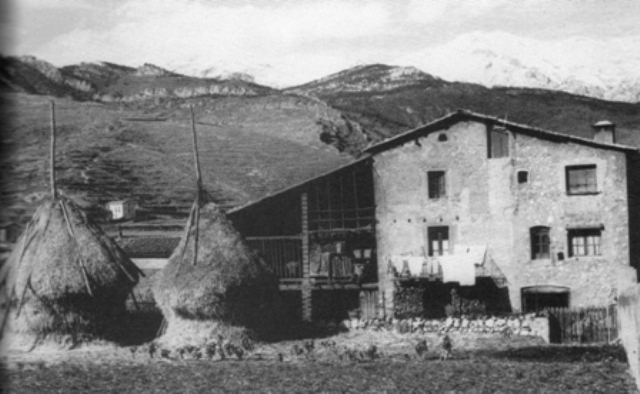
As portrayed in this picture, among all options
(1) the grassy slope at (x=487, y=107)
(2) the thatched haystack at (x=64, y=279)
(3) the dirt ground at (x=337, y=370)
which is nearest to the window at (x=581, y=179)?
(3) the dirt ground at (x=337, y=370)

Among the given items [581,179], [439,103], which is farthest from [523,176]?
[439,103]

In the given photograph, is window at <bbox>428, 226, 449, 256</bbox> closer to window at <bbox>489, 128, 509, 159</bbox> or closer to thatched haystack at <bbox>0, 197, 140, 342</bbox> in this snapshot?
window at <bbox>489, 128, 509, 159</bbox>

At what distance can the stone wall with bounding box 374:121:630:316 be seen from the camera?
69.2 feet

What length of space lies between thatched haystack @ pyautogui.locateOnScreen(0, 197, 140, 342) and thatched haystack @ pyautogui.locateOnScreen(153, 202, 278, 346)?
1.11 metres

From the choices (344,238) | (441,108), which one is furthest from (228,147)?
(441,108)

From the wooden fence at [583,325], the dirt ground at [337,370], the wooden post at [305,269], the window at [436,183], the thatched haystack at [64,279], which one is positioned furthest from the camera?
the window at [436,183]

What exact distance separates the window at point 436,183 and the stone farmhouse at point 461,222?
3 centimetres

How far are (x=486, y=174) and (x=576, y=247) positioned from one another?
309cm

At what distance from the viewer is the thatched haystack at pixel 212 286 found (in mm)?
17359

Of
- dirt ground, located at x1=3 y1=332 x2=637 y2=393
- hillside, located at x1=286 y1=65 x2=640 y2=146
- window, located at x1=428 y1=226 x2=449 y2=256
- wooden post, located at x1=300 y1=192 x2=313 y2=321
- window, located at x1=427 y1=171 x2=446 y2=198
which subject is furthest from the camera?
hillside, located at x1=286 y1=65 x2=640 y2=146

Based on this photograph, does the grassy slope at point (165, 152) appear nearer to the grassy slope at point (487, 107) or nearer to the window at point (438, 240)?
→ the grassy slope at point (487, 107)

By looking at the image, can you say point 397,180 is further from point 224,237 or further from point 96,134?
point 96,134

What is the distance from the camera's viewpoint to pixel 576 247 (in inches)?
845

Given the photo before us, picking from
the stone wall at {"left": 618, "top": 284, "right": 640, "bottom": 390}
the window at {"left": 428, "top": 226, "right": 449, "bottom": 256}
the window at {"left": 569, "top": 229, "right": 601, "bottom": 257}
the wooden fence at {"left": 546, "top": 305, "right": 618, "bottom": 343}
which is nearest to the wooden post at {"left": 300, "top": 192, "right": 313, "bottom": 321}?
the window at {"left": 428, "top": 226, "right": 449, "bottom": 256}
